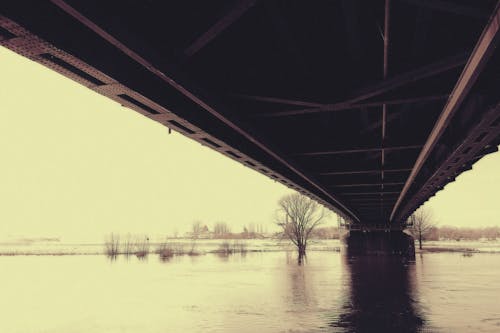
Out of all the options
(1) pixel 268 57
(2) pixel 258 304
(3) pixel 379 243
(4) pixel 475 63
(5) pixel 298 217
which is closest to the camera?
(4) pixel 475 63

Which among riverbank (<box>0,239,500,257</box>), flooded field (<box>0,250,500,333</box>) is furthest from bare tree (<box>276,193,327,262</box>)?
flooded field (<box>0,250,500,333</box>)

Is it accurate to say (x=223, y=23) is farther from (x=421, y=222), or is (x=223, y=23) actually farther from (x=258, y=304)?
(x=421, y=222)

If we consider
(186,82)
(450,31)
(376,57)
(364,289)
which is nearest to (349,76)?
(376,57)

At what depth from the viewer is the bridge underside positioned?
5.41 m

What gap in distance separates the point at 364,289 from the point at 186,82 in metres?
19.2

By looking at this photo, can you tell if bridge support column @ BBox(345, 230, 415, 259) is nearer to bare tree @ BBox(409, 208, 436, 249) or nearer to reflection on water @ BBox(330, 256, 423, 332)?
reflection on water @ BBox(330, 256, 423, 332)

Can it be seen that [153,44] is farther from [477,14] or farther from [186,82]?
[477,14]

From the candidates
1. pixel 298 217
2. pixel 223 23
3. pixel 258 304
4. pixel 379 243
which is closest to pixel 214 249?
pixel 298 217

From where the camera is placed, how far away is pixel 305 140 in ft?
42.8

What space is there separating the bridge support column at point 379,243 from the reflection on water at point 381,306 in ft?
64.7

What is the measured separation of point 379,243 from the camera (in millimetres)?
48312

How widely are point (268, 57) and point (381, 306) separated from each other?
13.4 metres

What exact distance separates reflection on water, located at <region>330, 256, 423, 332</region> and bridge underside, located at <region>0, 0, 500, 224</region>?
→ 6071mm

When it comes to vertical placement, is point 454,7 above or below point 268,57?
below
